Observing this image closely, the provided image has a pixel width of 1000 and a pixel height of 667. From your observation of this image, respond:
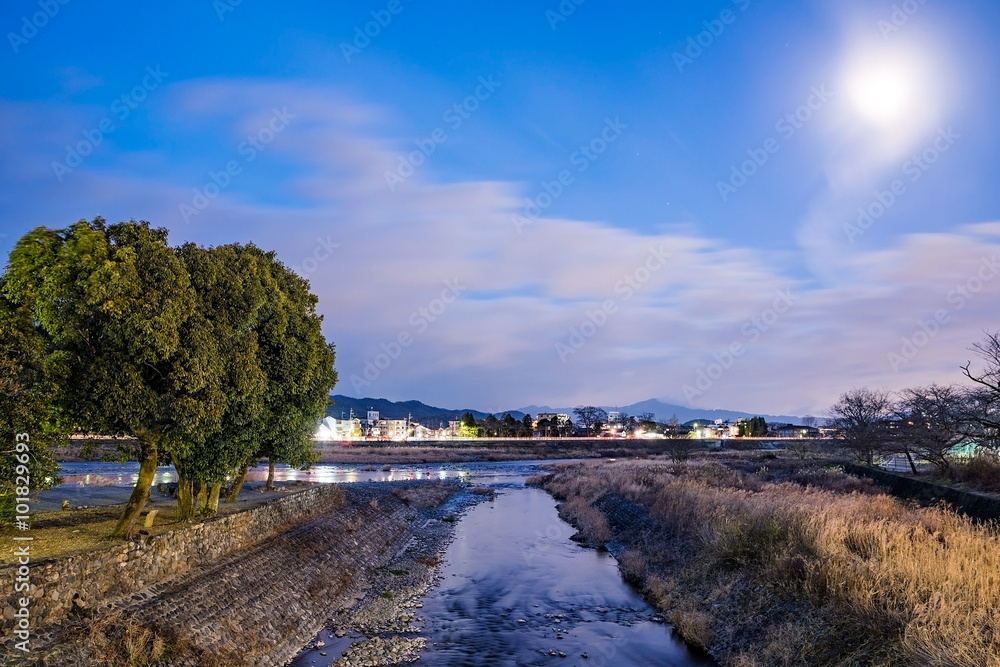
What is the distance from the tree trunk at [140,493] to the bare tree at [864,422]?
71.1m

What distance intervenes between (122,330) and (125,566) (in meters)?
6.93

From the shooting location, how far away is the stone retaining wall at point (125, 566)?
48.6 feet

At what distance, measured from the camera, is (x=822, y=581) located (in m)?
18.5

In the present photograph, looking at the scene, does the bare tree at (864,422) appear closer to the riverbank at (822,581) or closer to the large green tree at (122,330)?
the riverbank at (822,581)

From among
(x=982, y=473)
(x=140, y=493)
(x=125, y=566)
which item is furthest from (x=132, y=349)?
(x=982, y=473)

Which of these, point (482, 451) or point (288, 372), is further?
point (482, 451)

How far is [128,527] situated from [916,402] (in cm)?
5477

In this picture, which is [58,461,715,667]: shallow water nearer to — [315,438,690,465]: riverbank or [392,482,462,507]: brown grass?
[392,482,462,507]: brown grass

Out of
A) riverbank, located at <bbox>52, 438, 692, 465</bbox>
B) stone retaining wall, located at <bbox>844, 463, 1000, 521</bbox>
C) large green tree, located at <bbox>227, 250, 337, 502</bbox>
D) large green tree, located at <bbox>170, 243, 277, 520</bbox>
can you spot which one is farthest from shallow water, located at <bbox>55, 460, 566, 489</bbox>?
stone retaining wall, located at <bbox>844, 463, 1000, 521</bbox>

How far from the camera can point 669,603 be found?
2470 centimetres

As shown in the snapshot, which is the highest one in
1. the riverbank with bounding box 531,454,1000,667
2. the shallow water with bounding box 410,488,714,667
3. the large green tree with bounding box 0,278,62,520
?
the large green tree with bounding box 0,278,62,520

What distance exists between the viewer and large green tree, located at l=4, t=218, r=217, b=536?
729 inches

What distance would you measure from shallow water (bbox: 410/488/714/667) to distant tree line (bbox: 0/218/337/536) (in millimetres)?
11188

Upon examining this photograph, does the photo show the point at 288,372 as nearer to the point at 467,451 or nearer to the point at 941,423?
the point at 941,423
